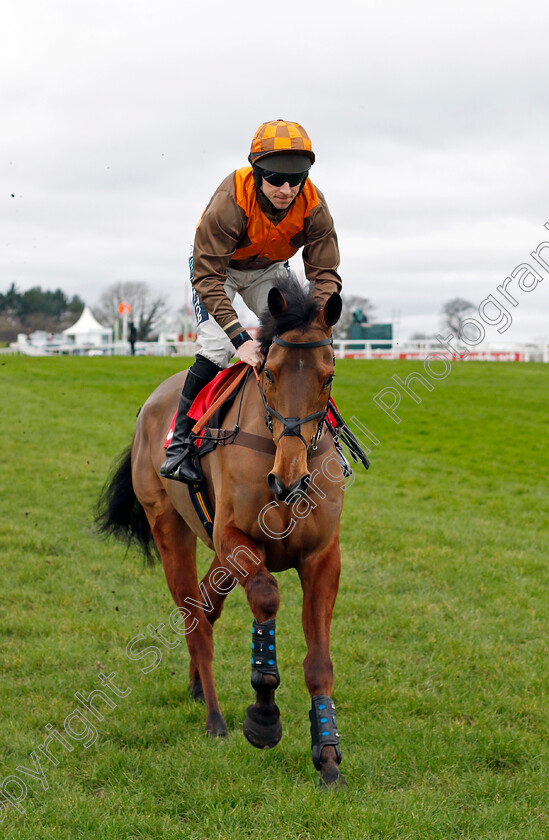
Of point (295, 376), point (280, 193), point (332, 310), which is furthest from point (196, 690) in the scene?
point (280, 193)

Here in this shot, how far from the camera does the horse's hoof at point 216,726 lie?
4695mm

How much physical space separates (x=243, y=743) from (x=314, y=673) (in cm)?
83

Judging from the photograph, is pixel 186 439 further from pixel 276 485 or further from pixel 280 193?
pixel 280 193

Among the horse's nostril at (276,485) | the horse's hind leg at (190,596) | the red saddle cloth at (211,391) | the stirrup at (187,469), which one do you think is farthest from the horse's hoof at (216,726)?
the horse's nostril at (276,485)

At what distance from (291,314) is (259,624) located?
60.5 inches

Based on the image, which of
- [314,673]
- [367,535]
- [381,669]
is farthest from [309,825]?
[367,535]

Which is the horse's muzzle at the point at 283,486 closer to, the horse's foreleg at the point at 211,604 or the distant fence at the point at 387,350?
the horse's foreleg at the point at 211,604

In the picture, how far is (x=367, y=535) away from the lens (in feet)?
32.1

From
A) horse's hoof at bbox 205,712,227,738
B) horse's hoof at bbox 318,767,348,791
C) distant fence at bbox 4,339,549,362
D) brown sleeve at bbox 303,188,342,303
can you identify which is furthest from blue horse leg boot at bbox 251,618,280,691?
distant fence at bbox 4,339,549,362

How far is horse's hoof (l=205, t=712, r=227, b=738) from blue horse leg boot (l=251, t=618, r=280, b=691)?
1.04 metres

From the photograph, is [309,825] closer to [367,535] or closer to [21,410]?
[367,535]

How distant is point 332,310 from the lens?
3926 mm

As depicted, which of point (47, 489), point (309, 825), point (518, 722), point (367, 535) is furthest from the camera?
point (47, 489)

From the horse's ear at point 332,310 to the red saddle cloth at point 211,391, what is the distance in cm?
92
